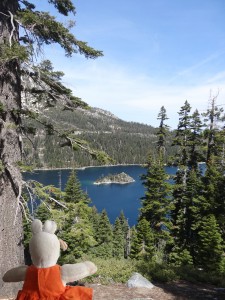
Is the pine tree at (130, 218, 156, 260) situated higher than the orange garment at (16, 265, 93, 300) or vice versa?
the orange garment at (16, 265, 93, 300)

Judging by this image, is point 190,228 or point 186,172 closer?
point 190,228

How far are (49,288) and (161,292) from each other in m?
6.32

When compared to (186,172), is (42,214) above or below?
below

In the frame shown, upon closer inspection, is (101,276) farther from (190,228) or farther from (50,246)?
(190,228)

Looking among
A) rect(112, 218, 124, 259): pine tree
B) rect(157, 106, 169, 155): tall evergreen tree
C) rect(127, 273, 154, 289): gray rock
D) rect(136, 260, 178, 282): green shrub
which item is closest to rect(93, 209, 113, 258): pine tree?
rect(112, 218, 124, 259): pine tree

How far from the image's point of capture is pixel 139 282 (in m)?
9.31

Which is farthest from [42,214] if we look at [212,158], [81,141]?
[81,141]

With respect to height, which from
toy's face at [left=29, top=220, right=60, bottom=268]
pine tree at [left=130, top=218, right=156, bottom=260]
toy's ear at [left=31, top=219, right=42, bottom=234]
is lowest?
pine tree at [left=130, top=218, right=156, bottom=260]

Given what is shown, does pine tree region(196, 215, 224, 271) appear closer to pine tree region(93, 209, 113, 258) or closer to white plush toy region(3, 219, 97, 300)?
white plush toy region(3, 219, 97, 300)

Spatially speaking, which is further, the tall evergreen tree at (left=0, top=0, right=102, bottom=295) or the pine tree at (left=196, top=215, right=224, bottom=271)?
the pine tree at (left=196, top=215, right=224, bottom=271)

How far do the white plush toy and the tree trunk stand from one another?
3043mm

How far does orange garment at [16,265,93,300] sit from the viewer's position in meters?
3.35

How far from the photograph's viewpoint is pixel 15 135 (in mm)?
6719

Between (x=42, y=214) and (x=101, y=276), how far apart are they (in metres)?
21.7
